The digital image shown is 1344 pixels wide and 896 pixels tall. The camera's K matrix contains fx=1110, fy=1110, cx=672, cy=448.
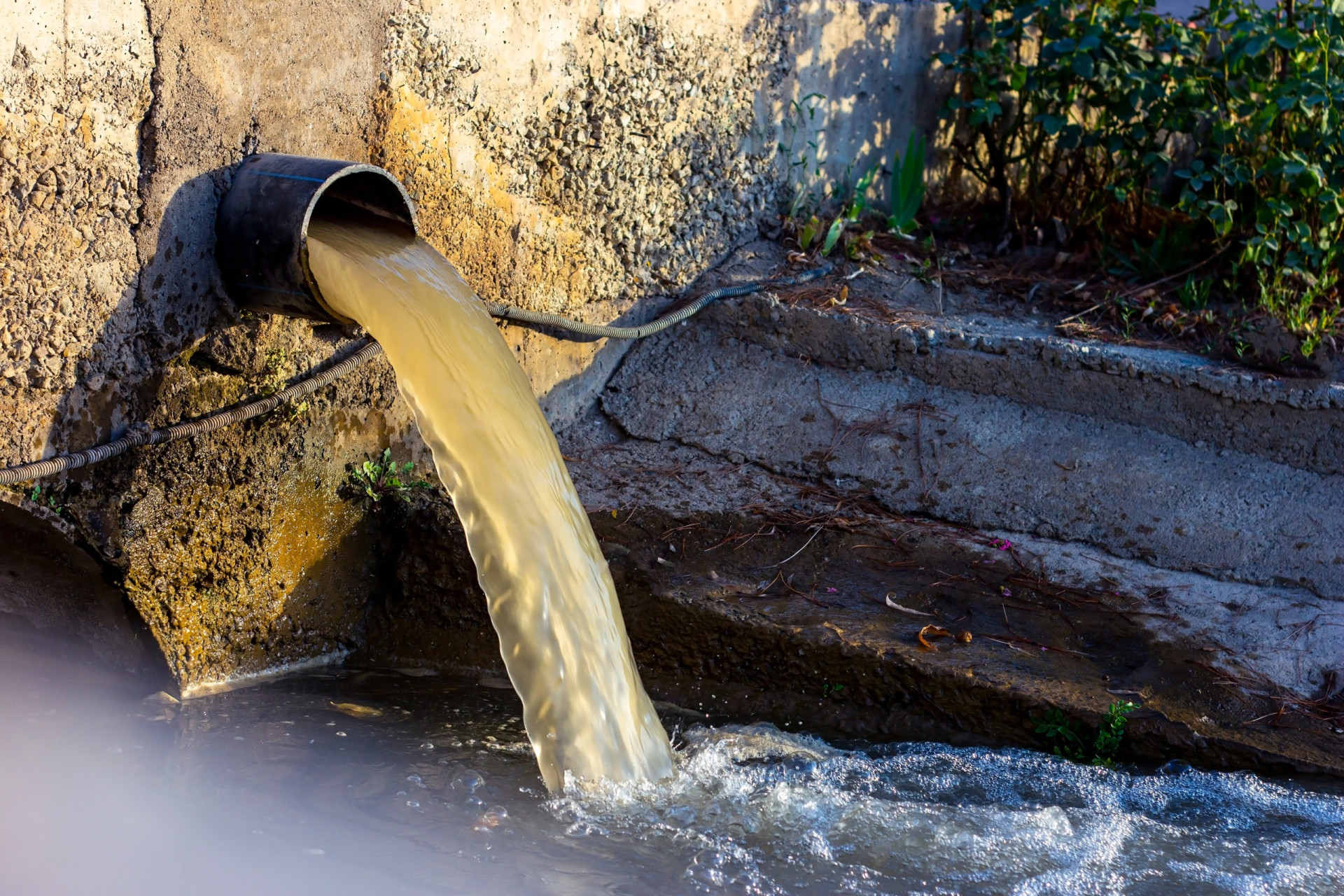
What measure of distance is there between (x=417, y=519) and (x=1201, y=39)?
3319 mm

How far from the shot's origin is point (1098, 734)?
2.54 meters

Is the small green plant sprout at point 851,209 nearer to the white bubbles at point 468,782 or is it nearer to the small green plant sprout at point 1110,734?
the small green plant sprout at point 1110,734

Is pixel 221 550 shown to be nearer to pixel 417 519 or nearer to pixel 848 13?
pixel 417 519

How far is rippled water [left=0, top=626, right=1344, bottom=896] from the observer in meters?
2.05

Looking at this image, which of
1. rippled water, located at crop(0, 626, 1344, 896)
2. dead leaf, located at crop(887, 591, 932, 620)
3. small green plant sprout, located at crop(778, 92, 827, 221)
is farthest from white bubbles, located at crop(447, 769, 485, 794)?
small green plant sprout, located at crop(778, 92, 827, 221)

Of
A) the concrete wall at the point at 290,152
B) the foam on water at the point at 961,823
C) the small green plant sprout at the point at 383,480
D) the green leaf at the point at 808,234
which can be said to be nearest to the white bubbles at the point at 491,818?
the foam on water at the point at 961,823

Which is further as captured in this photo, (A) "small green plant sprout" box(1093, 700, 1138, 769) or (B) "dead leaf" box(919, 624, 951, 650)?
(B) "dead leaf" box(919, 624, 951, 650)

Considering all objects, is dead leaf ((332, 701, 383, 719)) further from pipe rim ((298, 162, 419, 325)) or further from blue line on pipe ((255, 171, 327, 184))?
blue line on pipe ((255, 171, 327, 184))

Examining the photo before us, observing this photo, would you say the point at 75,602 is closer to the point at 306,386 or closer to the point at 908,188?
the point at 306,386

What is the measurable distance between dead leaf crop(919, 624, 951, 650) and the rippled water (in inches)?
10.7

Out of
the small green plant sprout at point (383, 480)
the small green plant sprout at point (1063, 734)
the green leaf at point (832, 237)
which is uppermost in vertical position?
the green leaf at point (832, 237)

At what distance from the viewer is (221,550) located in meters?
2.77

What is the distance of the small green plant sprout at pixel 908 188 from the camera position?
4.48 metres

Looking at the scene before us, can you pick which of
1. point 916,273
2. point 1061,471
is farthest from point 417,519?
point 916,273
